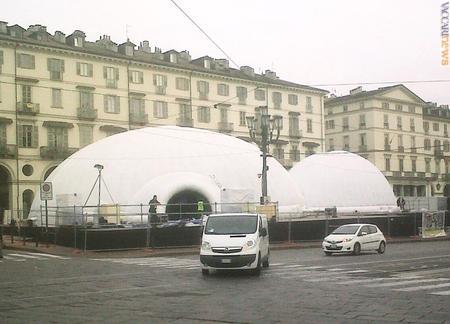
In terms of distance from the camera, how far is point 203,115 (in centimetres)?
7831

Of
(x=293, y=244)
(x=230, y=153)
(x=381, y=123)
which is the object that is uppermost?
(x=381, y=123)

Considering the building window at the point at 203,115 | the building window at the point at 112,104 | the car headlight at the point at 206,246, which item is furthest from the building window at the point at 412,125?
the car headlight at the point at 206,246

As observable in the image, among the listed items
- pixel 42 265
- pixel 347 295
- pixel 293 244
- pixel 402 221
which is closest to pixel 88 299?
pixel 347 295

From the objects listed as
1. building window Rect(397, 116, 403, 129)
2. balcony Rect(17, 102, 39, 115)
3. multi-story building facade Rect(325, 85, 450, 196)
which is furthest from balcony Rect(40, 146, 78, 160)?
building window Rect(397, 116, 403, 129)

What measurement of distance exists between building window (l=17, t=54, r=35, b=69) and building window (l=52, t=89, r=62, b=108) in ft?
11.3

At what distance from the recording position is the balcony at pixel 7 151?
61844mm

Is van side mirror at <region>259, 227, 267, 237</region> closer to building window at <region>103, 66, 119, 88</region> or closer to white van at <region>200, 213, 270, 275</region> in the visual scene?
white van at <region>200, 213, 270, 275</region>

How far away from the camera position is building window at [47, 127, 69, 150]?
66.6 m

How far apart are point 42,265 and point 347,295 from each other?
12689mm

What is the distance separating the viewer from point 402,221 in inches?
1601

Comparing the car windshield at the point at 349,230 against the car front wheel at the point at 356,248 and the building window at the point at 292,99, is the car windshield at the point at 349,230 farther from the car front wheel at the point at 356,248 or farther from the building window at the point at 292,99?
the building window at the point at 292,99

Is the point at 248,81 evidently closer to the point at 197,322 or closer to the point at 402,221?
the point at 402,221

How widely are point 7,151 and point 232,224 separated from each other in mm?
47517

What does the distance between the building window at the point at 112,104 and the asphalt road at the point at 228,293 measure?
1937 inches
